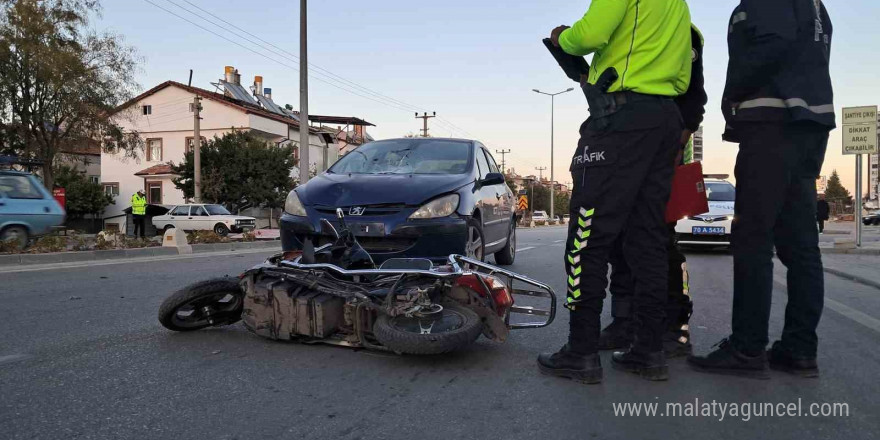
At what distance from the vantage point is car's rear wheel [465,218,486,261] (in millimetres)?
4801

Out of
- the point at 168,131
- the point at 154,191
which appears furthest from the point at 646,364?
the point at 168,131

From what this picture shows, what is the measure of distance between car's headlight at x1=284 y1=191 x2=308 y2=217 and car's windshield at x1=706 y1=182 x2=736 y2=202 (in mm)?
8418

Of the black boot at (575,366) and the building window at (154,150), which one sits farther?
the building window at (154,150)

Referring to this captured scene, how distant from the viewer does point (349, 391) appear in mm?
2605

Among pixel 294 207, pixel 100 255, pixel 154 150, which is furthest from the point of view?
pixel 154 150

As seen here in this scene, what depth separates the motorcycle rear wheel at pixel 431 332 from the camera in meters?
2.87

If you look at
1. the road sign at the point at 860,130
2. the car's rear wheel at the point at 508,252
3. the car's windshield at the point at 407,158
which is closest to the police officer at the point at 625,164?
the car's windshield at the point at 407,158

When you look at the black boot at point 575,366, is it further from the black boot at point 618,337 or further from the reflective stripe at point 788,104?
the reflective stripe at point 788,104

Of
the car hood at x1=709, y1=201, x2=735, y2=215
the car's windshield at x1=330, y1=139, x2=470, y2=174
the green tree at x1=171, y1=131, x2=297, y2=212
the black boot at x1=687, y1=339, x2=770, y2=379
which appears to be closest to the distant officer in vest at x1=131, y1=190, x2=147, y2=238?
the green tree at x1=171, y1=131, x2=297, y2=212

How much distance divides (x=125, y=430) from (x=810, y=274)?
2.97m

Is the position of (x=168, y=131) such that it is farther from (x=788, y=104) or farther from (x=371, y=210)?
(x=788, y=104)

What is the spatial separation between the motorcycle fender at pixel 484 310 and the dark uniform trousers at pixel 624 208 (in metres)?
0.40

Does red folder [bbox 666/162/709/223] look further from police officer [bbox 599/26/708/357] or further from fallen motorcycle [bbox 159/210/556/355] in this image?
fallen motorcycle [bbox 159/210/556/355]

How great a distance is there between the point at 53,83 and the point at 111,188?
20.8 metres
